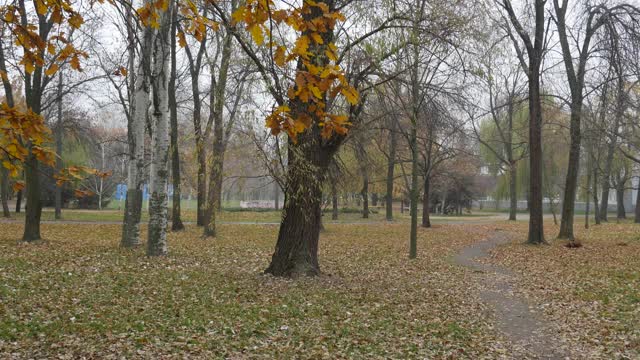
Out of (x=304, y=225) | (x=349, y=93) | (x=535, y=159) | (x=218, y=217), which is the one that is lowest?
(x=218, y=217)

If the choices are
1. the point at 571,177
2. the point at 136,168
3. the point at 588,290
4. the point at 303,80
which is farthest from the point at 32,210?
the point at 571,177

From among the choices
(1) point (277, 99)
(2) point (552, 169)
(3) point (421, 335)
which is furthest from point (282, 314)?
(2) point (552, 169)

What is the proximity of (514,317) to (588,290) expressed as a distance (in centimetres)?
281

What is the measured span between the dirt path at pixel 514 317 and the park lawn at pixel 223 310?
293 mm

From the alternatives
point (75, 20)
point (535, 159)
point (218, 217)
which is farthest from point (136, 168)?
point (535, 159)

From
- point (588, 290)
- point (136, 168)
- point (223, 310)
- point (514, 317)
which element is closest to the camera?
point (223, 310)

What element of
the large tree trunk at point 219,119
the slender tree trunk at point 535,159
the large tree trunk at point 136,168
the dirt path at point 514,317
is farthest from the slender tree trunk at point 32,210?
the slender tree trunk at point 535,159

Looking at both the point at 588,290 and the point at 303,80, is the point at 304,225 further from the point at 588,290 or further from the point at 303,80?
the point at 303,80

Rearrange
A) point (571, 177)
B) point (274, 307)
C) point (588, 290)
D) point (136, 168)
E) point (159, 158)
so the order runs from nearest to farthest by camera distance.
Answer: point (274, 307) < point (588, 290) < point (159, 158) < point (136, 168) < point (571, 177)

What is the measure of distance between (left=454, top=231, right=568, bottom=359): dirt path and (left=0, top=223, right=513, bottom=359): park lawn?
29cm

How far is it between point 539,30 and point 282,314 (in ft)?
51.8

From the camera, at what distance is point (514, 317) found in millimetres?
8602

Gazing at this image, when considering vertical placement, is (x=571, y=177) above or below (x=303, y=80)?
above

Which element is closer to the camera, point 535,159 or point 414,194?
point 414,194
